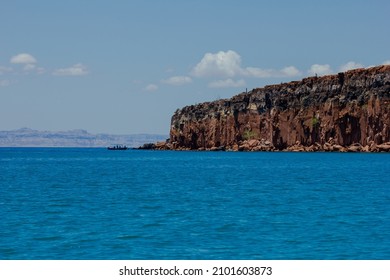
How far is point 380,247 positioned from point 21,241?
15075 mm

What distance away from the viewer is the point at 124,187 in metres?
62.9

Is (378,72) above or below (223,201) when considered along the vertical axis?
above

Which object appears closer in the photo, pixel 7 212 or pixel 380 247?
pixel 380 247

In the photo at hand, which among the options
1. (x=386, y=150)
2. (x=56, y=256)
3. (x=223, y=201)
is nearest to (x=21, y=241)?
(x=56, y=256)

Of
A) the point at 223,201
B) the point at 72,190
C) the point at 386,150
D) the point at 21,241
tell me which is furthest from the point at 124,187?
the point at 386,150

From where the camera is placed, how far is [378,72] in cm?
18012

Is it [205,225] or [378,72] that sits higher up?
[378,72]

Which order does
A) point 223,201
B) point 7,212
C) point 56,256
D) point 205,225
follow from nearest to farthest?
point 56,256, point 205,225, point 7,212, point 223,201
